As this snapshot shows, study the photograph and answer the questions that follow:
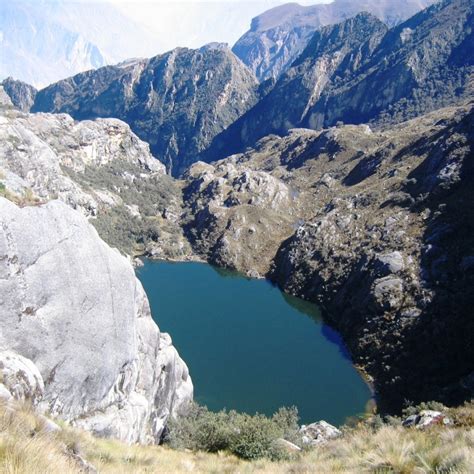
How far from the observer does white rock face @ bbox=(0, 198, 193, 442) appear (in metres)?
21.0

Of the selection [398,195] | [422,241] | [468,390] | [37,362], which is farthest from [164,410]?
[398,195]

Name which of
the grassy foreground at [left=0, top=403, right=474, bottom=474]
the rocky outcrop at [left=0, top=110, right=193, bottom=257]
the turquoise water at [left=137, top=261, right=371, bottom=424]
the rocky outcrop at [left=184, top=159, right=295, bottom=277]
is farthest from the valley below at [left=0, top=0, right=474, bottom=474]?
the rocky outcrop at [left=0, top=110, right=193, bottom=257]

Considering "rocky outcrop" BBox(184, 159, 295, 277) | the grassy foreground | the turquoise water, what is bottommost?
the turquoise water

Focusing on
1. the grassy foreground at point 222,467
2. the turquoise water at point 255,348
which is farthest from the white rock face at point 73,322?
the turquoise water at point 255,348

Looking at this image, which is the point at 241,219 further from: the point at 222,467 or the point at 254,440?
the point at 222,467

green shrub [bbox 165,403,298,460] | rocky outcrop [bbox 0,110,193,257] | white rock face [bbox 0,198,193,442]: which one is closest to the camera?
white rock face [bbox 0,198,193,442]

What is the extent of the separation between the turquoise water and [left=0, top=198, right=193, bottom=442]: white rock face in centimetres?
2661

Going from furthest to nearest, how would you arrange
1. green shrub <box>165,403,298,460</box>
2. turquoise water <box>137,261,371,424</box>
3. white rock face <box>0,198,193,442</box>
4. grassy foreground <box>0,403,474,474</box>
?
turquoise water <box>137,261,371,424</box>, green shrub <box>165,403,298,460</box>, white rock face <box>0,198,193,442</box>, grassy foreground <box>0,403,474,474</box>

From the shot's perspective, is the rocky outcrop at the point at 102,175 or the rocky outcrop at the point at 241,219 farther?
the rocky outcrop at the point at 102,175

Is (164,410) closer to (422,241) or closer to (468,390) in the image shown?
(468,390)

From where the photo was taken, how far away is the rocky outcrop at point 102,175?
372 ft

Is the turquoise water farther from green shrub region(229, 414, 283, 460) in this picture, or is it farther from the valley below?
green shrub region(229, 414, 283, 460)

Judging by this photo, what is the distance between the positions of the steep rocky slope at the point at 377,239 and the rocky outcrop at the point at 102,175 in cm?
1001

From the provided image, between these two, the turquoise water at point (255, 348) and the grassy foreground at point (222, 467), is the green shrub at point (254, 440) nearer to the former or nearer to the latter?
the grassy foreground at point (222, 467)
